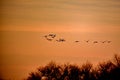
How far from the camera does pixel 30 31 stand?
332cm

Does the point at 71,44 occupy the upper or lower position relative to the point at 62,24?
lower

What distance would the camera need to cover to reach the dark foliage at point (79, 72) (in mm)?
3250

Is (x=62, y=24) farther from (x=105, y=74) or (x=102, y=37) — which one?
(x=105, y=74)

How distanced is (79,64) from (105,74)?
30 centimetres

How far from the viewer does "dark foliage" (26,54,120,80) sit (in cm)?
325

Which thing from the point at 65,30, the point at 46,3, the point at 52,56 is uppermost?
the point at 46,3

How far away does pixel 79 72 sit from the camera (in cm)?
327

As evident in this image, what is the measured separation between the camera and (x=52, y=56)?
3.27 metres

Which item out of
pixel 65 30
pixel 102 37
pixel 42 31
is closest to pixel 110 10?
pixel 102 37

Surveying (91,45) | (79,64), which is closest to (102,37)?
(91,45)

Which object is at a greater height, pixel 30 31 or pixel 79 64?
pixel 30 31

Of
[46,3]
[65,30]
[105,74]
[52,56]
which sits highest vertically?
[46,3]

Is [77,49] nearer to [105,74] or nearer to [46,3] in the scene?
[105,74]

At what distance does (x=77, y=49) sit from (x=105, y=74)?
398 millimetres
